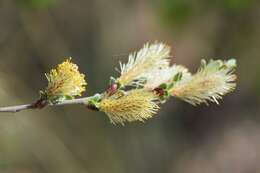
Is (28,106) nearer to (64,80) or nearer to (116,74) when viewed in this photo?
(64,80)

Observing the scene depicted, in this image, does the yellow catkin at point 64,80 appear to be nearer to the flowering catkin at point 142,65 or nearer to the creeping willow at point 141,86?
the creeping willow at point 141,86

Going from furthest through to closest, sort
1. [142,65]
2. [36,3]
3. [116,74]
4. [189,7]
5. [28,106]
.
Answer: [116,74]
[189,7]
[36,3]
[142,65]
[28,106]

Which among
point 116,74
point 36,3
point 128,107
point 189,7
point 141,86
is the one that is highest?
point 116,74

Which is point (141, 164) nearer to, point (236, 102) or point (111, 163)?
point (111, 163)

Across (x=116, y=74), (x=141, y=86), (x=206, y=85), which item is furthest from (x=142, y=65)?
(x=116, y=74)

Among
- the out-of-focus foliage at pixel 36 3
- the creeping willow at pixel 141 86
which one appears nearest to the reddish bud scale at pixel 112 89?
the creeping willow at pixel 141 86

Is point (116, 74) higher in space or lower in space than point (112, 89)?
higher
